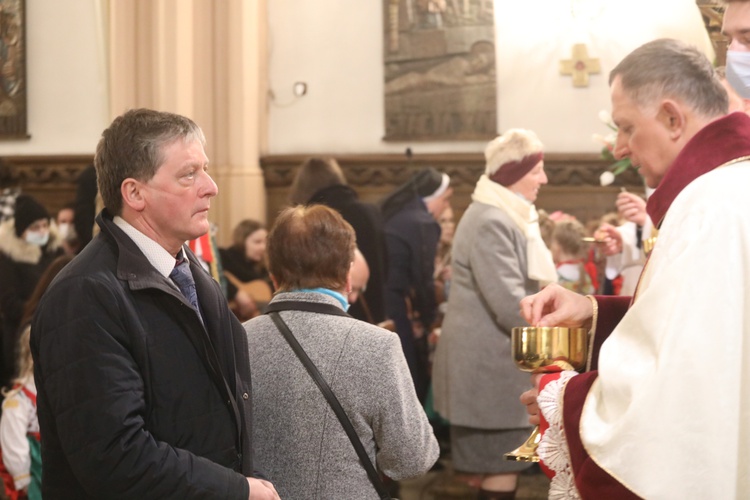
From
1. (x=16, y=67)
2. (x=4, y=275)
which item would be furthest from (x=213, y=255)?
(x=16, y=67)

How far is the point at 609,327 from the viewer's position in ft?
8.95

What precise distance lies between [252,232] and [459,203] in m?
2.97

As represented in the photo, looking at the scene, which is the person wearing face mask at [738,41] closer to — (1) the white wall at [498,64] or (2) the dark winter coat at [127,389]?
(2) the dark winter coat at [127,389]

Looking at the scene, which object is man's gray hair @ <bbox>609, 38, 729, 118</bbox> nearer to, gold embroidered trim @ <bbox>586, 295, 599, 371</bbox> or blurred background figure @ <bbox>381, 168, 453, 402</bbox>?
gold embroidered trim @ <bbox>586, 295, 599, 371</bbox>

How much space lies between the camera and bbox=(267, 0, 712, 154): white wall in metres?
9.47

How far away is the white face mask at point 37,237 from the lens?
6.04m

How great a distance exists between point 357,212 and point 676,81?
127 inches

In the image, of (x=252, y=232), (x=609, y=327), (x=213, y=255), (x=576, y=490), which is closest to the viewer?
(x=576, y=490)

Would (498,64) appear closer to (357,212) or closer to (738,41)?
(357,212)

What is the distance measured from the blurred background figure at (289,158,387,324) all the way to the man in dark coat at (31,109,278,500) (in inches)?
111

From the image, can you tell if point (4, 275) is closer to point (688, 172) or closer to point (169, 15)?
point (169, 15)

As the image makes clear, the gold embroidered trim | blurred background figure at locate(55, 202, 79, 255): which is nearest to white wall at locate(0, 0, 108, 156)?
blurred background figure at locate(55, 202, 79, 255)

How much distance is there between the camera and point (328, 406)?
288 centimetres

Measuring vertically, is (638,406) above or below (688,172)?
below
